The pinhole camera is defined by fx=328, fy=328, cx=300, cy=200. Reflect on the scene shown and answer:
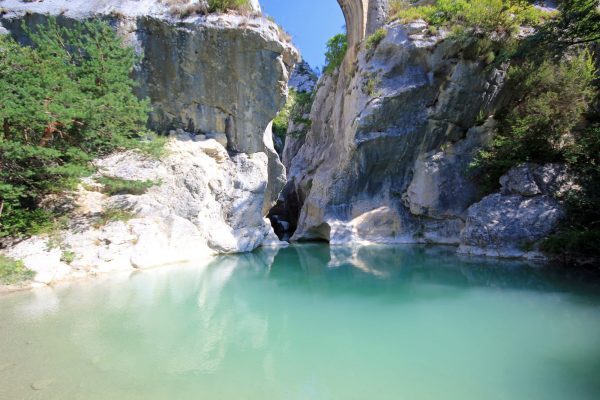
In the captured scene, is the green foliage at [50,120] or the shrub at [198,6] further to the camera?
the shrub at [198,6]

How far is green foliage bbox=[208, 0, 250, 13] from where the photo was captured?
12.3 m

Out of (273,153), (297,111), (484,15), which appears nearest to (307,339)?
(273,153)

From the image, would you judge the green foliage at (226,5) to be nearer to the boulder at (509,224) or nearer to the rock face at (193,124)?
the rock face at (193,124)

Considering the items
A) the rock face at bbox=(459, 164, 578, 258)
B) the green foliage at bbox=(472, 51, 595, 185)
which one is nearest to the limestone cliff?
the green foliage at bbox=(472, 51, 595, 185)

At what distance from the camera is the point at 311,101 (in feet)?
76.3

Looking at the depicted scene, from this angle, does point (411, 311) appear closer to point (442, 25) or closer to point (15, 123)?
point (15, 123)

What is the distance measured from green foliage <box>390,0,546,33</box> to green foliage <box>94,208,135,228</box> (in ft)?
48.0

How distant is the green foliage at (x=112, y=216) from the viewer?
8902 millimetres

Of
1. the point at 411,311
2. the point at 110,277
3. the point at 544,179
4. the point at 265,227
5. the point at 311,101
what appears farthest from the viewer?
the point at 311,101

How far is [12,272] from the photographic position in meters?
6.58

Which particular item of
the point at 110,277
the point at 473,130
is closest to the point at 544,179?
the point at 473,130

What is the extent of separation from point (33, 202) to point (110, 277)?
3.15 metres

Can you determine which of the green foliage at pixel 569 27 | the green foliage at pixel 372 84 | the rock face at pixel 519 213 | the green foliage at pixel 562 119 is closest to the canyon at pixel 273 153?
the rock face at pixel 519 213

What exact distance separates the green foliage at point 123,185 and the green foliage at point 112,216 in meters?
0.74
